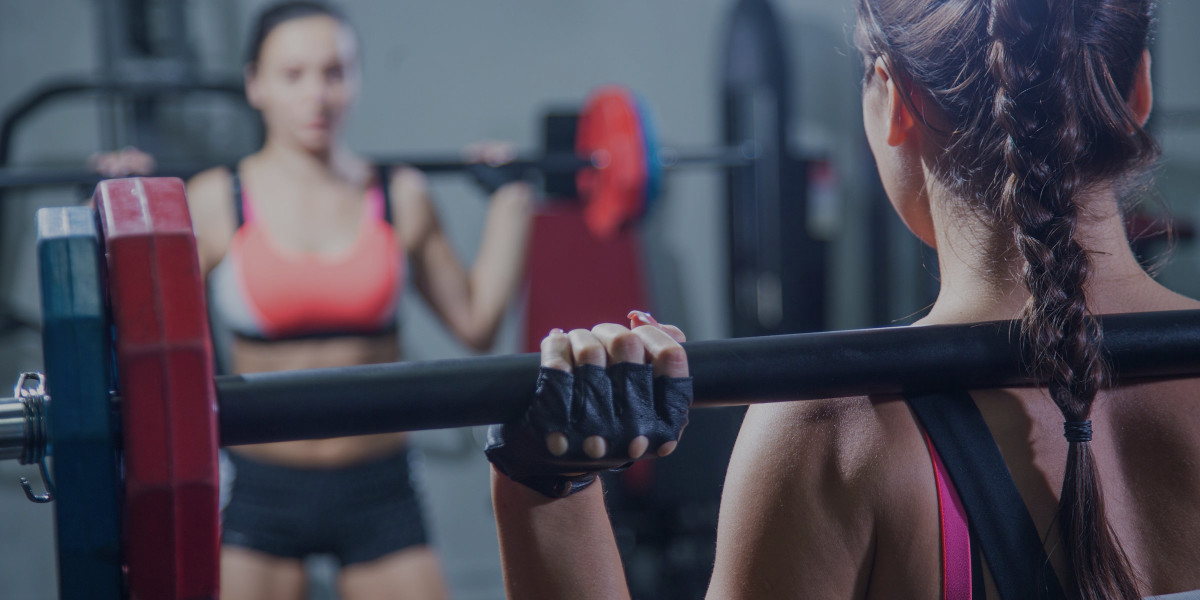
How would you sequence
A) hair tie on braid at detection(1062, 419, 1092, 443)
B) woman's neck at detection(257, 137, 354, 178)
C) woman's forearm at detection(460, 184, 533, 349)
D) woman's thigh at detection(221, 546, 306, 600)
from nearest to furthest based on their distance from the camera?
hair tie on braid at detection(1062, 419, 1092, 443) → woman's thigh at detection(221, 546, 306, 600) → woman's neck at detection(257, 137, 354, 178) → woman's forearm at detection(460, 184, 533, 349)

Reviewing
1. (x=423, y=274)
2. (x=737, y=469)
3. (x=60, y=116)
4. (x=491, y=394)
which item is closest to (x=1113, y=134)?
(x=737, y=469)

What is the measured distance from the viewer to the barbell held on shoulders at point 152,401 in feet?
1.86

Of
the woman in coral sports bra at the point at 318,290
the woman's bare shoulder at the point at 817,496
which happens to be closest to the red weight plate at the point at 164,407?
the woman's bare shoulder at the point at 817,496

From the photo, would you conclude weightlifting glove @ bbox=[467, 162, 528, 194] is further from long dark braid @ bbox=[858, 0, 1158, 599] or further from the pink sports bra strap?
the pink sports bra strap

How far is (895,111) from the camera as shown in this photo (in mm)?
779

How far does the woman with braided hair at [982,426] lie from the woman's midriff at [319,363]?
1231 mm

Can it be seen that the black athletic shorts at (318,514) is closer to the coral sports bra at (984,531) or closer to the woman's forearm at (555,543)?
the woman's forearm at (555,543)

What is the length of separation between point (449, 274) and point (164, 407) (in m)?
1.66

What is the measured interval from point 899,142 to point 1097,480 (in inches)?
12.0

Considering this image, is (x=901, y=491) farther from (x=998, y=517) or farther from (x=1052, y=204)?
(x=1052, y=204)

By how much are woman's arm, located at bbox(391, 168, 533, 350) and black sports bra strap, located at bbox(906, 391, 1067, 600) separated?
1564 millimetres

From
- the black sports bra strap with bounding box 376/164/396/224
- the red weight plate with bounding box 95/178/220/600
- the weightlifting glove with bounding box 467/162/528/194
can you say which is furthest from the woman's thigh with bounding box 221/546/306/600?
the red weight plate with bounding box 95/178/220/600

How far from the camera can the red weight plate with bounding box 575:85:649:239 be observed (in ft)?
8.39

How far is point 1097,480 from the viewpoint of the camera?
678mm
